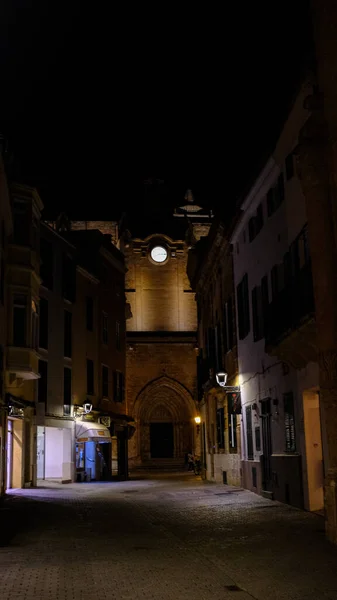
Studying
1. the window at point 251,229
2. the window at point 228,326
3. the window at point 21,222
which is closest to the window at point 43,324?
the window at point 21,222

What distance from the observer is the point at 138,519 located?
1614 cm

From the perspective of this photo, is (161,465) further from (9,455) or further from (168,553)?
(168,553)

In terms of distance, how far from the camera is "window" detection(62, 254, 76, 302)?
33938mm

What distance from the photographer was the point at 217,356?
98.3ft

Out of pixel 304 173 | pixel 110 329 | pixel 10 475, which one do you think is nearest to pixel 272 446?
pixel 304 173

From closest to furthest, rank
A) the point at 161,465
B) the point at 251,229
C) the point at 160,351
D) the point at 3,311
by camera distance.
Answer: the point at 251,229, the point at 3,311, the point at 161,465, the point at 160,351

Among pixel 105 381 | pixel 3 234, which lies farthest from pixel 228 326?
pixel 105 381

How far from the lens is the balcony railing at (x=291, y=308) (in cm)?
1402

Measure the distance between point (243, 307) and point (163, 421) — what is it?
94.5ft

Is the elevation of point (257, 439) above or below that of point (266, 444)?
above

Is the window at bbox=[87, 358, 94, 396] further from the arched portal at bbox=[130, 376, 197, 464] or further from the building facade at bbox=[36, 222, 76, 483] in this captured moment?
the arched portal at bbox=[130, 376, 197, 464]

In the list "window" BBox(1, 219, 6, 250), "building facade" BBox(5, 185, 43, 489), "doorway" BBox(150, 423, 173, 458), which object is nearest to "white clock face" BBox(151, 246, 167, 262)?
"doorway" BBox(150, 423, 173, 458)

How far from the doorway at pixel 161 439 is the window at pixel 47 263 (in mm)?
21190

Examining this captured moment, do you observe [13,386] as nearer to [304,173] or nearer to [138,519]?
[138,519]
